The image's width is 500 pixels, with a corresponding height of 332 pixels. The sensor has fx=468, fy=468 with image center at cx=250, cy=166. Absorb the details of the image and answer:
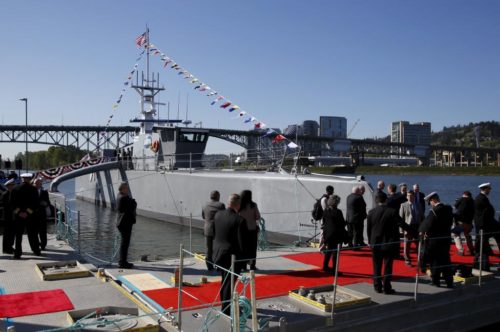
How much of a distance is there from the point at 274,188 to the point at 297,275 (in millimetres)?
7278

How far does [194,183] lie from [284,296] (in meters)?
Result: 13.8

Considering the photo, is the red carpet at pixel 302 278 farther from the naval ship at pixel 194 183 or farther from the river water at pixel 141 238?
the river water at pixel 141 238

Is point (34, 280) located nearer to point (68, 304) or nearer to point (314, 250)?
point (68, 304)

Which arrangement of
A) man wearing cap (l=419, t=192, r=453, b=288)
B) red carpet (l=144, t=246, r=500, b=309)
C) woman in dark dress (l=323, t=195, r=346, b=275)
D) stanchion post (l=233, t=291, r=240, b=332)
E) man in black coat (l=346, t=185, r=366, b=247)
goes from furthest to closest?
1. man in black coat (l=346, t=185, r=366, b=247)
2. woman in dark dress (l=323, t=195, r=346, b=275)
3. man wearing cap (l=419, t=192, r=453, b=288)
4. red carpet (l=144, t=246, r=500, b=309)
5. stanchion post (l=233, t=291, r=240, b=332)

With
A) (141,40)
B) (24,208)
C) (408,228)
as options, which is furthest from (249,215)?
(141,40)

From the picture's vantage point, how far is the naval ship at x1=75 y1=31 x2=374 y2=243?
13.8 meters

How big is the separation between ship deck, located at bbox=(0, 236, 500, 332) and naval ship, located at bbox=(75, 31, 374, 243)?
7.32ft

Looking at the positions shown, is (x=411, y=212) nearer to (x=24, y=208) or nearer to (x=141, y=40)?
(x=24, y=208)

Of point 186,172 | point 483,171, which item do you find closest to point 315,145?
point 483,171

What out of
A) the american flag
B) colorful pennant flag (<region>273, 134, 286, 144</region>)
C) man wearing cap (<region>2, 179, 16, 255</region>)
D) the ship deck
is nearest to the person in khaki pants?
the ship deck

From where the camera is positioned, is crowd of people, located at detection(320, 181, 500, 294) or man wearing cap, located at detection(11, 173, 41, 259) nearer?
crowd of people, located at detection(320, 181, 500, 294)

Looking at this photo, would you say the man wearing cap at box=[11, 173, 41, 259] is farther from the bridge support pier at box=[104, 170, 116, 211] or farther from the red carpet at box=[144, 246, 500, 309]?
the bridge support pier at box=[104, 170, 116, 211]

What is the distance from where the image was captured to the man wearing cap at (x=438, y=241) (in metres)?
7.07

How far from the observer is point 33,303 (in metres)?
6.36
